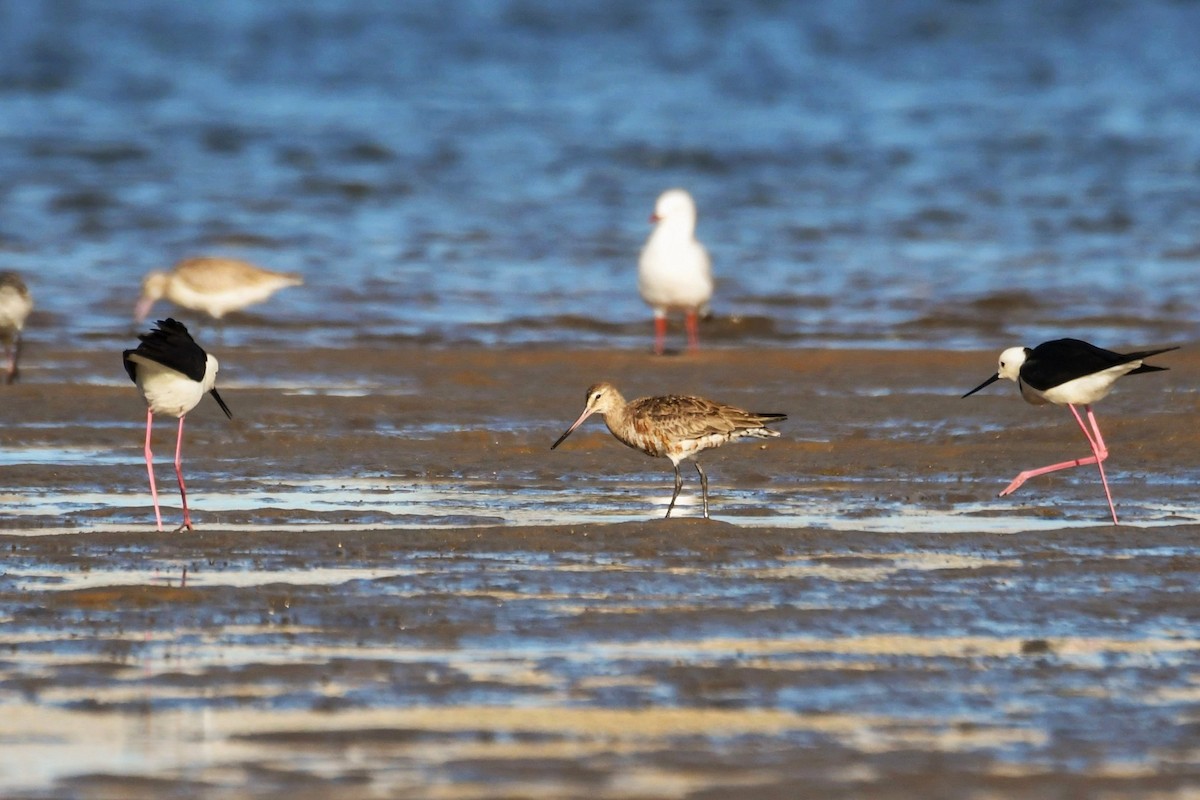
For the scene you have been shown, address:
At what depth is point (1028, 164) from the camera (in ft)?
84.2

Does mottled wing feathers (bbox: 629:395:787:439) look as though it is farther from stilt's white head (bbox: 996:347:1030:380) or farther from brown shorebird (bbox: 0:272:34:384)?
brown shorebird (bbox: 0:272:34:384)

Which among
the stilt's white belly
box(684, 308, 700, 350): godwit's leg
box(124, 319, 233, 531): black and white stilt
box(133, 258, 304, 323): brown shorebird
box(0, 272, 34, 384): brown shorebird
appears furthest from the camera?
box(133, 258, 304, 323): brown shorebird

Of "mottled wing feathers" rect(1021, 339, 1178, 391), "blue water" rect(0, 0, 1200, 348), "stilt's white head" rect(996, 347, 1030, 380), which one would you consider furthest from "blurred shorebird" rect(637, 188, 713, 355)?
"mottled wing feathers" rect(1021, 339, 1178, 391)

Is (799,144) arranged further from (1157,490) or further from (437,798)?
(437,798)

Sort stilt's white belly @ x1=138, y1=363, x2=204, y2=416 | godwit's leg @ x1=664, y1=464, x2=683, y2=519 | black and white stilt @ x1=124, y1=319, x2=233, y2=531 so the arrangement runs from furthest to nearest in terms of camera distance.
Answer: stilt's white belly @ x1=138, y1=363, x2=204, y2=416, black and white stilt @ x1=124, y1=319, x2=233, y2=531, godwit's leg @ x1=664, y1=464, x2=683, y2=519

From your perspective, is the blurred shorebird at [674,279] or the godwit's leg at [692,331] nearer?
the godwit's leg at [692,331]

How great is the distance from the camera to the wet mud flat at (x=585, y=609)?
16.3ft

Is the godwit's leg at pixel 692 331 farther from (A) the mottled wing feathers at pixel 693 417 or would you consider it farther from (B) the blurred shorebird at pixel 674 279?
(A) the mottled wing feathers at pixel 693 417

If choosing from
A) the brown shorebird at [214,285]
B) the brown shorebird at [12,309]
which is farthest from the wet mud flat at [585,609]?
the brown shorebird at [214,285]

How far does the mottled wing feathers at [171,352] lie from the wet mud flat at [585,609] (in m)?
0.62

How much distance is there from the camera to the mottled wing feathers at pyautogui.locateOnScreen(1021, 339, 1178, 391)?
8758 millimetres

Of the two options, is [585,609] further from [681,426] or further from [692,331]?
[692,331]

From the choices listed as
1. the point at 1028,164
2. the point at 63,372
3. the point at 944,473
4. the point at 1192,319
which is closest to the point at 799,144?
the point at 1028,164

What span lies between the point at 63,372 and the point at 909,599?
301 inches
